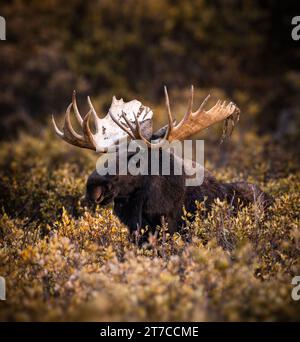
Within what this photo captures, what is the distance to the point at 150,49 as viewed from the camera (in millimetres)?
18984

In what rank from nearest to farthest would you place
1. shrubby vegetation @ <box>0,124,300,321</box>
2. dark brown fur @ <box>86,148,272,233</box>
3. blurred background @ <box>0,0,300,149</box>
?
shrubby vegetation @ <box>0,124,300,321</box>, dark brown fur @ <box>86,148,272,233</box>, blurred background @ <box>0,0,300,149</box>

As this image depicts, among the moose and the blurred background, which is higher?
the blurred background

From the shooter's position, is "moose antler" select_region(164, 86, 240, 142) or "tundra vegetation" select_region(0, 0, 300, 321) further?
"moose antler" select_region(164, 86, 240, 142)

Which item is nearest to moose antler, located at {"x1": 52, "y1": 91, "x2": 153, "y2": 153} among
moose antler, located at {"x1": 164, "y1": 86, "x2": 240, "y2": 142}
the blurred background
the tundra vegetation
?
moose antler, located at {"x1": 164, "y1": 86, "x2": 240, "y2": 142}

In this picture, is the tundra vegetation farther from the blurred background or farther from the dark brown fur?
the dark brown fur

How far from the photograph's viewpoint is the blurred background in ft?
58.9

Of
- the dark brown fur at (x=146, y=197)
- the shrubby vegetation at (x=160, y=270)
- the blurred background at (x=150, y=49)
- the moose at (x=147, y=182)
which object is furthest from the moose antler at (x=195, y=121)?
the blurred background at (x=150, y=49)

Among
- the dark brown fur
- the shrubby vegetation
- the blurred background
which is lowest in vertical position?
the shrubby vegetation

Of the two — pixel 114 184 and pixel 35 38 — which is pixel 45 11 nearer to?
pixel 35 38

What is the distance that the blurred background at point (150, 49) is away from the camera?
707 inches

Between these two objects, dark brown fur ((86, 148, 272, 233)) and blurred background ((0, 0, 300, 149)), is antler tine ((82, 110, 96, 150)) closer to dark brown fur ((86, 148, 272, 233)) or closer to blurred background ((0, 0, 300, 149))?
dark brown fur ((86, 148, 272, 233))

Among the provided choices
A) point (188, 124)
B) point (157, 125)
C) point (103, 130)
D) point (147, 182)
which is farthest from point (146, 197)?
point (157, 125)

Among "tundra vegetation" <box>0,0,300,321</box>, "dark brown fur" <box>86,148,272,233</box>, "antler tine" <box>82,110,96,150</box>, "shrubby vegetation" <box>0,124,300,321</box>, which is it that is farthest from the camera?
"antler tine" <box>82,110,96,150</box>

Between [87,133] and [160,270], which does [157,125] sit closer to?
[87,133]
